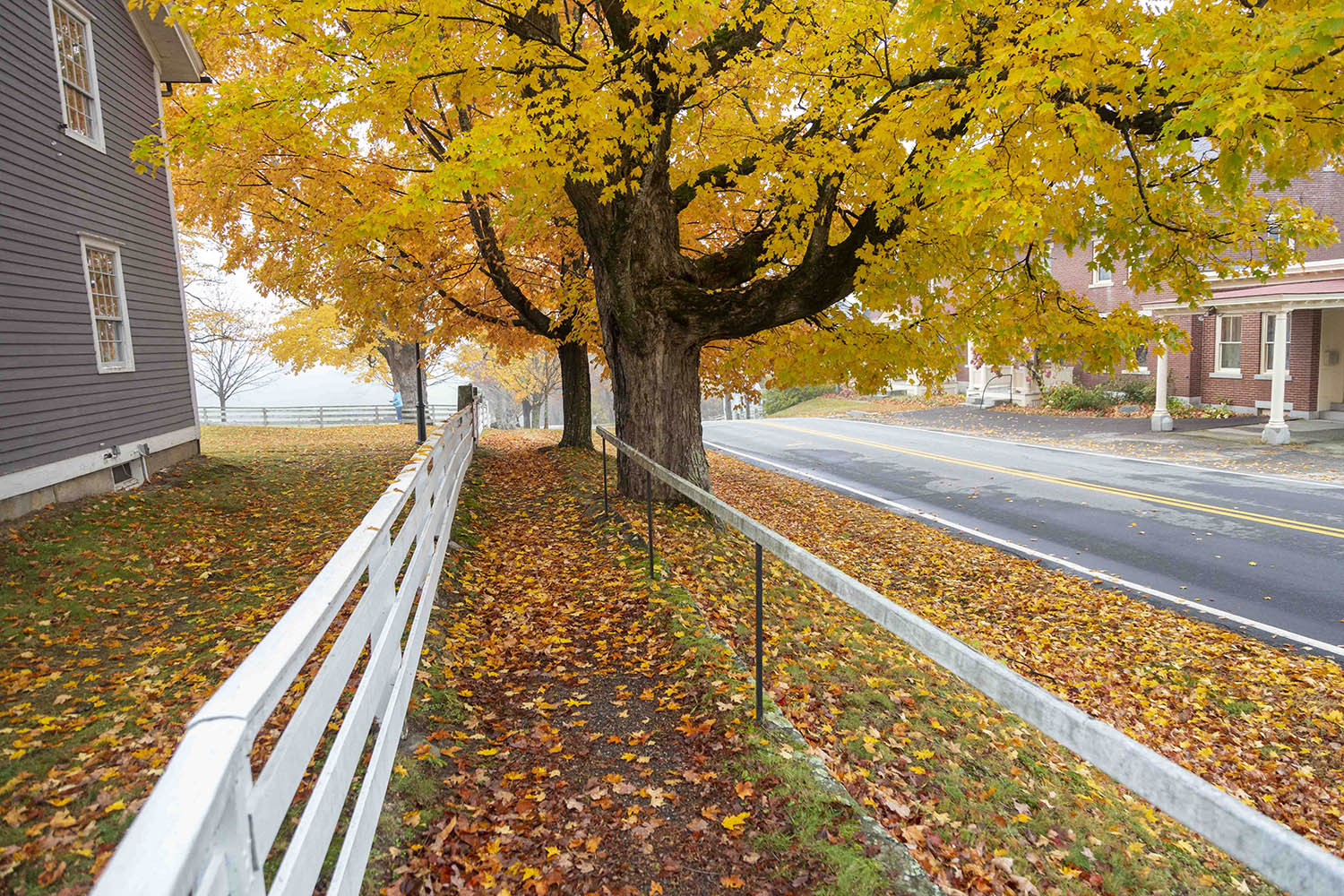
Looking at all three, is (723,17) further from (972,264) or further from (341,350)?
(341,350)

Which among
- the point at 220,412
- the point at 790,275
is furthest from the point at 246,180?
the point at 220,412

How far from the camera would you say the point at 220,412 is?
4159 cm

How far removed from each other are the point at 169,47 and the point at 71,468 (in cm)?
903

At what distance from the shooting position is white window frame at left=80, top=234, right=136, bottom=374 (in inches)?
456

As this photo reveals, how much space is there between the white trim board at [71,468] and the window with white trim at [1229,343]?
3028 cm

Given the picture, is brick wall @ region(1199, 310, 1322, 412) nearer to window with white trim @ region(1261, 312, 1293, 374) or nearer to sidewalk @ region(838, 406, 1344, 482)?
window with white trim @ region(1261, 312, 1293, 374)

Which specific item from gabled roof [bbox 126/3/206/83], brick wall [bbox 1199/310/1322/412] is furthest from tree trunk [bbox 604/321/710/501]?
brick wall [bbox 1199/310/1322/412]

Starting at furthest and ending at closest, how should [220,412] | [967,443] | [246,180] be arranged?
1. [220,412]
2. [967,443]
3. [246,180]

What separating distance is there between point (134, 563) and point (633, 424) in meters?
5.70

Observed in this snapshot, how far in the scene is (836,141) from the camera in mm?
9266

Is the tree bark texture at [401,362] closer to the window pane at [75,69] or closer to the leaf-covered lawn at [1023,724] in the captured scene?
the window pane at [75,69]

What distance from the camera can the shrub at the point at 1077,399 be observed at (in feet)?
95.5

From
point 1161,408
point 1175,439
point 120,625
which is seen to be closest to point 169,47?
point 120,625

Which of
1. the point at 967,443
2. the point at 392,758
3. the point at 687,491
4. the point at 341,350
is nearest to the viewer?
the point at 392,758
